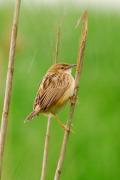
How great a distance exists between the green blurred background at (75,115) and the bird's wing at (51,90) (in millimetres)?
697

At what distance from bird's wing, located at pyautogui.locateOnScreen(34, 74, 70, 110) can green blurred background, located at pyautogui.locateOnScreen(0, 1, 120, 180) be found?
697 mm

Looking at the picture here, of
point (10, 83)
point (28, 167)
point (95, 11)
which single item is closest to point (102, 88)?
point (28, 167)

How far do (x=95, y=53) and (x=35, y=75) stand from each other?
1.17 meters

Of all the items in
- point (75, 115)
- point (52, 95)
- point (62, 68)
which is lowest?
point (75, 115)

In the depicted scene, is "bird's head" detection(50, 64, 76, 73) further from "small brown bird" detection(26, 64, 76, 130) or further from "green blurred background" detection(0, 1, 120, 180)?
"green blurred background" detection(0, 1, 120, 180)

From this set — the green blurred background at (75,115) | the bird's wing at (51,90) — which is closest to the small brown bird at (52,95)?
the bird's wing at (51,90)

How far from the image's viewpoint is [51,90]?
223 inches

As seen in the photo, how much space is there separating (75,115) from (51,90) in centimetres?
316

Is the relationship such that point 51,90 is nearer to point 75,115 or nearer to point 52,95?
point 52,95

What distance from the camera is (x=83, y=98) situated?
30.9 ft

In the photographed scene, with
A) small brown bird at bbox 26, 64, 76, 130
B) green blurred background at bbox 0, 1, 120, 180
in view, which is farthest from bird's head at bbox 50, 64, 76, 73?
green blurred background at bbox 0, 1, 120, 180

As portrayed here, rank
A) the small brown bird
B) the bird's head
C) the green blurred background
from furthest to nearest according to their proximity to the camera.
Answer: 1. the green blurred background
2. the bird's head
3. the small brown bird

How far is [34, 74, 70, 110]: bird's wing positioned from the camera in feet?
18.3

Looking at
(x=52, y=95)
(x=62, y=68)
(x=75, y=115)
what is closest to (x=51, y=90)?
(x=52, y=95)
